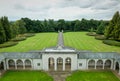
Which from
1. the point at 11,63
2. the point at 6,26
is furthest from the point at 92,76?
the point at 6,26

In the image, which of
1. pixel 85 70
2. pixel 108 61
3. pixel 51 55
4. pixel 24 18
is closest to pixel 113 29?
pixel 108 61

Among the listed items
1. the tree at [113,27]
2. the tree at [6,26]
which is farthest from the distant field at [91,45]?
the tree at [6,26]

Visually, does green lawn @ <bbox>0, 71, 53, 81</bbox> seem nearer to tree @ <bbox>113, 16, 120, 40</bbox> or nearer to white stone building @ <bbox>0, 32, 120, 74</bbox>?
white stone building @ <bbox>0, 32, 120, 74</bbox>

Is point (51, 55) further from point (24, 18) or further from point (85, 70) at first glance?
point (24, 18)

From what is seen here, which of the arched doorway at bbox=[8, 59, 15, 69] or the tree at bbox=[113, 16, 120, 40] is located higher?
the tree at bbox=[113, 16, 120, 40]

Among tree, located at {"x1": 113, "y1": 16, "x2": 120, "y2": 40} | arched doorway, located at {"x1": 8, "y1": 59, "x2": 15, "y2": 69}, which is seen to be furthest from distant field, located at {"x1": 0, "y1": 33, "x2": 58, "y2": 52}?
tree, located at {"x1": 113, "y1": 16, "x2": 120, "y2": 40}

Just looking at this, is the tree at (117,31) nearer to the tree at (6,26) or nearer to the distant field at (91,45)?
the distant field at (91,45)
